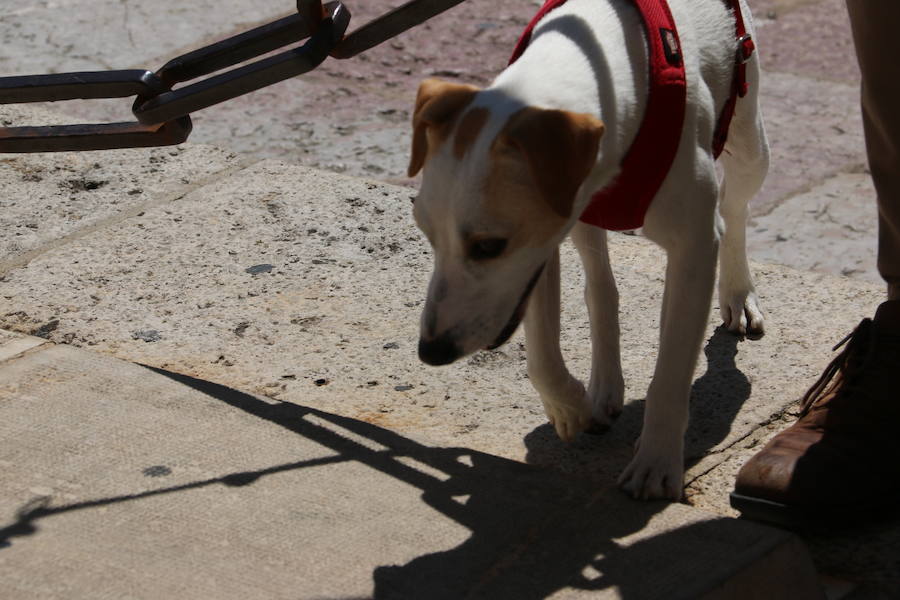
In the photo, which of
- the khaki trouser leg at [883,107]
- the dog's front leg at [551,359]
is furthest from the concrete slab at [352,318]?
the khaki trouser leg at [883,107]

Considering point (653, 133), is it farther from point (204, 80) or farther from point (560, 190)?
point (204, 80)

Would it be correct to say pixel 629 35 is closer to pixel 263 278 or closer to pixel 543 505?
pixel 543 505

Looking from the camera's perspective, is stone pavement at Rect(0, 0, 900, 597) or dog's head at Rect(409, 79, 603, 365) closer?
dog's head at Rect(409, 79, 603, 365)

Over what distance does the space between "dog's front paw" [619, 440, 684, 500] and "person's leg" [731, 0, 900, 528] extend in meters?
0.12

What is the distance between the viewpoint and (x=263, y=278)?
11.5 ft

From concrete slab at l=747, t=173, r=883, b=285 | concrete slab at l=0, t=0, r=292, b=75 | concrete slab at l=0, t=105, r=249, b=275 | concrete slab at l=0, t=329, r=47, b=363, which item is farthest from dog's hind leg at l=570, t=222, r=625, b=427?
concrete slab at l=0, t=0, r=292, b=75

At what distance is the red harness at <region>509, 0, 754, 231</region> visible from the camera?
233 cm

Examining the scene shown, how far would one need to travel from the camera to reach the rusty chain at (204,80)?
2.41 m

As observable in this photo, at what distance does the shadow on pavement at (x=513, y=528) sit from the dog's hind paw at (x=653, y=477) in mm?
30

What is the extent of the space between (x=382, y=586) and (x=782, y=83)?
396 centimetres

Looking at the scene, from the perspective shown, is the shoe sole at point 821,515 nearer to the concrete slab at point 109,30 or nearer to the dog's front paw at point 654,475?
the dog's front paw at point 654,475

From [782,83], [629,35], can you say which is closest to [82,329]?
[629,35]

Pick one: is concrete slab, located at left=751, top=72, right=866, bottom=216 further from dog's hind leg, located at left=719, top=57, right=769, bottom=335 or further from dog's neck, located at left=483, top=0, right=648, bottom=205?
dog's neck, located at left=483, top=0, right=648, bottom=205

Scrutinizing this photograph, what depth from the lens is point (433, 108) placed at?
220 cm
